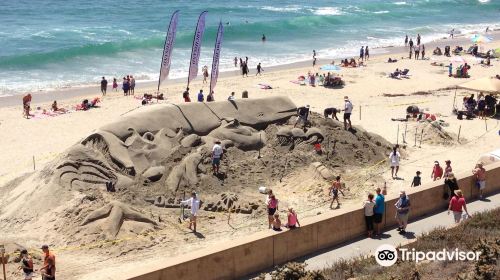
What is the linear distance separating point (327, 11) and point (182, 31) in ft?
74.3

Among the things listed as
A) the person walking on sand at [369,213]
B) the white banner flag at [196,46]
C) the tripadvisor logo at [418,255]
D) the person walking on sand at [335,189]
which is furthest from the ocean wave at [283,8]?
the tripadvisor logo at [418,255]

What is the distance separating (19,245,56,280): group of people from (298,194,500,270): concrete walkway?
4414 millimetres

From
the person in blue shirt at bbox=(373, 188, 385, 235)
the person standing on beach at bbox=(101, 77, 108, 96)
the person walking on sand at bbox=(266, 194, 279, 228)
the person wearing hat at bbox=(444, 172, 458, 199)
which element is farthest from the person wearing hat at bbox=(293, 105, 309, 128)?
the person standing on beach at bbox=(101, 77, 108, 96)

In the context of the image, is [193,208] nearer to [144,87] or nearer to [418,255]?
[418,255]

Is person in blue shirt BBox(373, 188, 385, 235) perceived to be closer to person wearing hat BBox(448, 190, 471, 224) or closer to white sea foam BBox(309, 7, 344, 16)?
person wearing hat BBox(448, 190, 471, 224)

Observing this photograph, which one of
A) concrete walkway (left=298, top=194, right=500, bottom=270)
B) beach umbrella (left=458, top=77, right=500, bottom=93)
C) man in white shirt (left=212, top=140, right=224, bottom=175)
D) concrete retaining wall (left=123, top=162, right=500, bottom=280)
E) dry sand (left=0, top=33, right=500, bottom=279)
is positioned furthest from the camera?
beach umbrella (left=458, top=77, right=500, bottom=93)

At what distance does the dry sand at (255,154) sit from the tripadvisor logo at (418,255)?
4.93 metres

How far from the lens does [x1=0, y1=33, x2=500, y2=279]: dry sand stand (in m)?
15.3

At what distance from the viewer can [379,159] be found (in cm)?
2128

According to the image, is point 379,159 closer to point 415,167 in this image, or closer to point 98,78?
point 415,167

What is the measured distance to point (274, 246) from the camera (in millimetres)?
12516

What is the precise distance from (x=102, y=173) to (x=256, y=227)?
4.25 m

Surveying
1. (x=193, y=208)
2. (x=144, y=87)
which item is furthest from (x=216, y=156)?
(x=144, y=87)

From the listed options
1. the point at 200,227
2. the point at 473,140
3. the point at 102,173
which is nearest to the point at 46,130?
the point at 102,173
